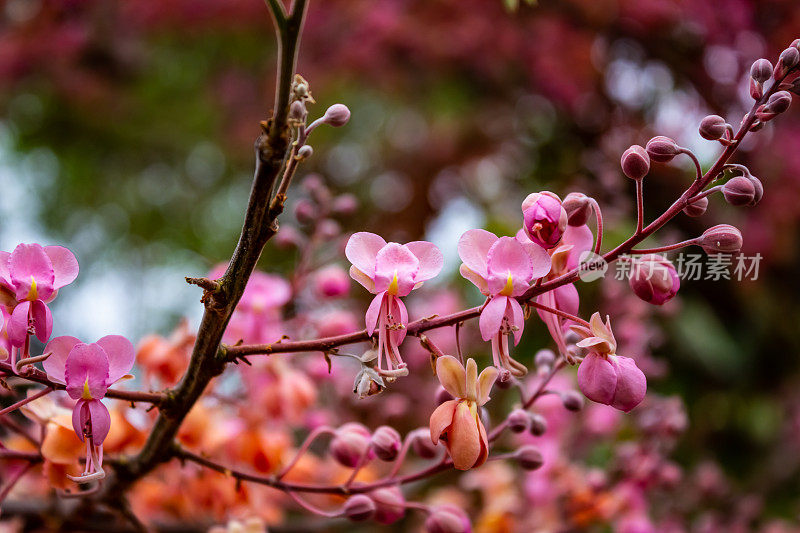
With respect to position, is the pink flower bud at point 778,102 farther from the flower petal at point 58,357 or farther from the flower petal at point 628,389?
the flower petal at point 58,357

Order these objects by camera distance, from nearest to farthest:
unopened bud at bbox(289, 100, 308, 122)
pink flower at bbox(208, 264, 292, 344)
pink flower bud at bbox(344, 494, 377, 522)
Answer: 1. unopened bud at bbox(289, 100, 308, 122)
2. pink flower bud at bbox(344, 494, 377, 522)
3. pink flower at bbox(208, 264, 292, 344)

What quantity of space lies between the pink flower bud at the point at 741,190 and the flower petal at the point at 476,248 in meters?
0.10

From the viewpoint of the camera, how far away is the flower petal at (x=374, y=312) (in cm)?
29

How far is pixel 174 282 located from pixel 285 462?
1482mm

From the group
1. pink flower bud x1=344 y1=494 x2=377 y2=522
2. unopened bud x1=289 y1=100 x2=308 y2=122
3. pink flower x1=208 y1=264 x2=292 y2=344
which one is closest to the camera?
unopened bud x1=289 y1=100 x2=308 y2=122

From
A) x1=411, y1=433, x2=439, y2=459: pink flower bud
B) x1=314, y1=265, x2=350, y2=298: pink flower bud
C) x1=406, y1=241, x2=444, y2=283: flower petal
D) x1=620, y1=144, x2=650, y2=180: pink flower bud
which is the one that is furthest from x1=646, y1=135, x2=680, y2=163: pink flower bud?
x1=314, y1=265, x2=350, y2=298: pink flower bud

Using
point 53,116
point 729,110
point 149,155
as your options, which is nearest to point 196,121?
point 149,155

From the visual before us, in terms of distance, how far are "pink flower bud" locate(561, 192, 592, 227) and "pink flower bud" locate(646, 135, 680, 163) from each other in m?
0.04

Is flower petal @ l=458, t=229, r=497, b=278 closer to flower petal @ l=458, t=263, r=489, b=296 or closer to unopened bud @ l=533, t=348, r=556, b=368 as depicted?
flower petal @ l=458, t=263, r=489, b=296

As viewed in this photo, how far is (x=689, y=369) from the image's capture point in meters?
1.20

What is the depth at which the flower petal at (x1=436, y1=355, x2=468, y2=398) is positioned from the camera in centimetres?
30

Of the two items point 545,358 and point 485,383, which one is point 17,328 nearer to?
point 485,383

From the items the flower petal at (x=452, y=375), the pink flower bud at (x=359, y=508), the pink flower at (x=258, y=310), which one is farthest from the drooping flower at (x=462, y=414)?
the pink flower at (x=258, y=310)

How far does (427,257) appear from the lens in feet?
1.02
